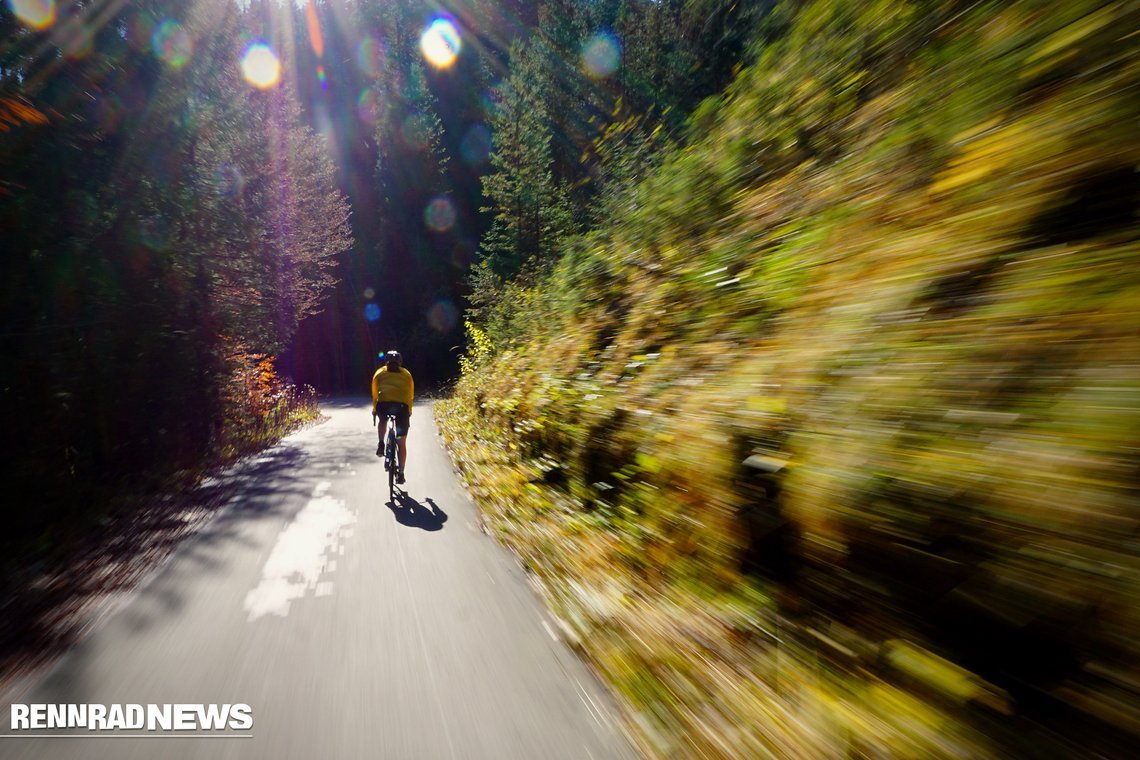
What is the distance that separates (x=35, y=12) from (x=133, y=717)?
337 inches

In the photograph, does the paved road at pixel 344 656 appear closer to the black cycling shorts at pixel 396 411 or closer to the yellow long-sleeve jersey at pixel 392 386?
the black cycling shorts at pixel 396 411

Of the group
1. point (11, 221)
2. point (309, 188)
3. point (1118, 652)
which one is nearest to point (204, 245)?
point (11, 221)

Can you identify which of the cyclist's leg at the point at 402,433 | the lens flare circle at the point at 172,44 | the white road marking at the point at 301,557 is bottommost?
the white road marking at the point at 301,557

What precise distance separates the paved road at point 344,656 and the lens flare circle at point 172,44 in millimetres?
8153

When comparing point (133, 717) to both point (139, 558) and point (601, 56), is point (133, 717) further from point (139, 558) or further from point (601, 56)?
point (601, 56)

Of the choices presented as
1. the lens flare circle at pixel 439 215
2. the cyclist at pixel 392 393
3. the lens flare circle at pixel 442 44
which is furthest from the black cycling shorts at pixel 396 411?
the lens flare circle at pixel 442 44

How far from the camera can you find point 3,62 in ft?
19.8

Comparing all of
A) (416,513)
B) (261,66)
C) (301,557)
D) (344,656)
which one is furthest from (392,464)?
(261,66)

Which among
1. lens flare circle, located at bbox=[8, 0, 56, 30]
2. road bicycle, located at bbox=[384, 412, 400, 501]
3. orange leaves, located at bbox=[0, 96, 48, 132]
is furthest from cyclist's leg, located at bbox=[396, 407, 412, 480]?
lens flare circle, located at bbox=[8, 0, 56, 30]

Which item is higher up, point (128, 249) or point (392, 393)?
point (128, 249)

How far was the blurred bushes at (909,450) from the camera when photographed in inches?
66.7

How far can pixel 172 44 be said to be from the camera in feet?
28.3

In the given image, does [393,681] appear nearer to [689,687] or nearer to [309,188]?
[689,687]

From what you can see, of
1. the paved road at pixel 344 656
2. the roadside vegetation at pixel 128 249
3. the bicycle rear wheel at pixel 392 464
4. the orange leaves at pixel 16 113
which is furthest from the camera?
the bicycle rear wheel at pixel 392 464
